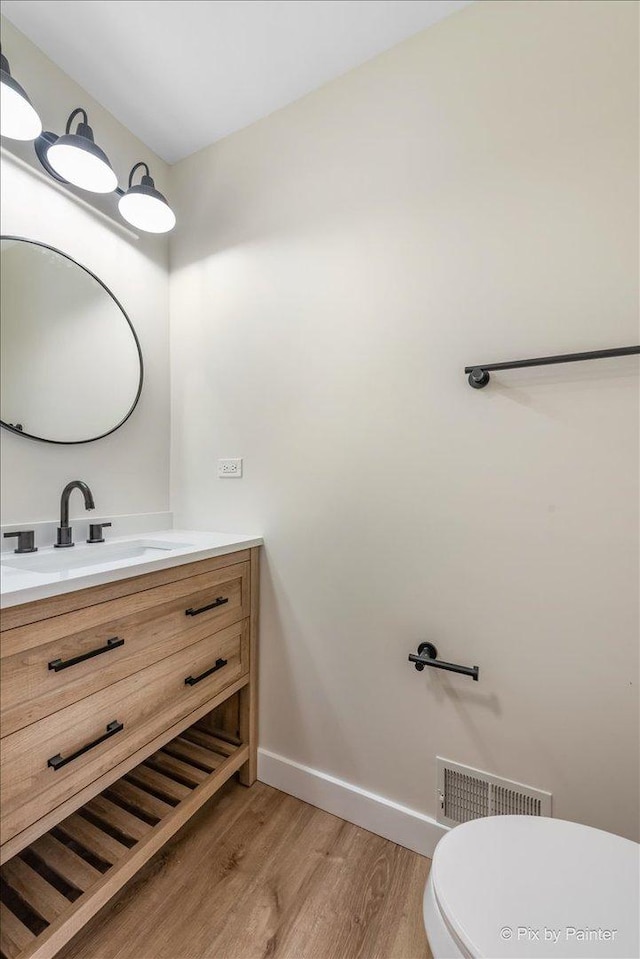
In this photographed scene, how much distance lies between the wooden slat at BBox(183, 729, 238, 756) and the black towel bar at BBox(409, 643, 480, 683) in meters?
0.77

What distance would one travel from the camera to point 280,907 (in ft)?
3.45

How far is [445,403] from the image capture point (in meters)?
1.20

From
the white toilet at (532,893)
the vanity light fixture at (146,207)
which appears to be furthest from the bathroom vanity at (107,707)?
the vanity light fixture at (146,207)

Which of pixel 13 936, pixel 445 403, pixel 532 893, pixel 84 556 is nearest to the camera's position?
pixel 532 893

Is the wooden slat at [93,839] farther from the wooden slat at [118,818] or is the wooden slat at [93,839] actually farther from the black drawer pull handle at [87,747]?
the black drawer pull handle at [87,747]

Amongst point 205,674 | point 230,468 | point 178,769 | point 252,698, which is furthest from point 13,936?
point 230,468

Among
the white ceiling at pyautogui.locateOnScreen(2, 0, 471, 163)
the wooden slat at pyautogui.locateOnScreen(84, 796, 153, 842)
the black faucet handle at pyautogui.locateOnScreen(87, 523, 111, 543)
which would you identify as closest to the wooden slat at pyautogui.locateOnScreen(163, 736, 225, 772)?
the wooden slat at pyautogui.locateOnScreen(84, 796, 153, 842)

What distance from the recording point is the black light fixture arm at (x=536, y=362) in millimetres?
959

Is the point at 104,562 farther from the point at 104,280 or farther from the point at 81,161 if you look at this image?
the point at 81,161

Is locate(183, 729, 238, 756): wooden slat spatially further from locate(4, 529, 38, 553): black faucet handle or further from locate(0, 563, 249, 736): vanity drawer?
locate(4, 529, 38, 553): black faucet handle

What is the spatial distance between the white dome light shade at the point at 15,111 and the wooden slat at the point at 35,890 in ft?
6.48

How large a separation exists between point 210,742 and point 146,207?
6.45 feet

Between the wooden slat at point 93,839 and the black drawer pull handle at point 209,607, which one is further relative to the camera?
the black drawer pull handle at point 209,607

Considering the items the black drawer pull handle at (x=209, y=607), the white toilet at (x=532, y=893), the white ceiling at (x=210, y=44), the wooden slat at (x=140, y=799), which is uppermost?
the white ceiling at (x=210, y=44)
